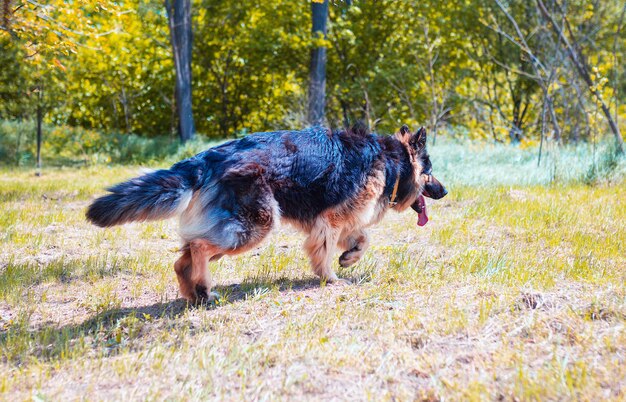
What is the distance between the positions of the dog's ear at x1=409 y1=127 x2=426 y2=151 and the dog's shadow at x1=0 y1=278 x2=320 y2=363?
1.63m

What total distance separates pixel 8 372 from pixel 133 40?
1933 centimetres

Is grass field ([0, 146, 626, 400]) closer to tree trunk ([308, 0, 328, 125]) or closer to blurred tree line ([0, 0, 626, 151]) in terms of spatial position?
tree trunk ([308, 0, 328, 125])

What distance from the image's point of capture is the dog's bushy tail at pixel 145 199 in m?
4.33

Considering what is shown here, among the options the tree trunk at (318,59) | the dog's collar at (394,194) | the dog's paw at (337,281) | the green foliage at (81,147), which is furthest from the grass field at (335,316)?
the tree trunk at (318,59)

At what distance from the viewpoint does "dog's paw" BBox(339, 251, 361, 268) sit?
19.1 feet

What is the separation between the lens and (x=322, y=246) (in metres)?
5.40

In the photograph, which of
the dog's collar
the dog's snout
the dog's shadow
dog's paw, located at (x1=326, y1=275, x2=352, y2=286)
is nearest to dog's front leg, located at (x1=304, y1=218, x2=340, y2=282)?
dog's paw, located at (x1=326, y1=275, x2=352, y2=286)

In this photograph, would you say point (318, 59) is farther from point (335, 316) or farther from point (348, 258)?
point (335, 316)

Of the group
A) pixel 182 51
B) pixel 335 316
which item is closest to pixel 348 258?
pixel 335 316

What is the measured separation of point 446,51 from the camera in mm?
22359

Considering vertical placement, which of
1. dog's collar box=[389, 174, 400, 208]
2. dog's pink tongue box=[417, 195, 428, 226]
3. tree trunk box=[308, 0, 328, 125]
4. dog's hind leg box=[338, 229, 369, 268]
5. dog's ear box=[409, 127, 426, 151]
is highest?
tree trunk box=[308, 0, 328, 125]

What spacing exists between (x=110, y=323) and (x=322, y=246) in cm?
188

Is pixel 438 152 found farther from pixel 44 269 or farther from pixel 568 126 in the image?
pixel 44 269

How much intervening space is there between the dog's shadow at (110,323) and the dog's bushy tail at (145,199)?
738 millimetres
